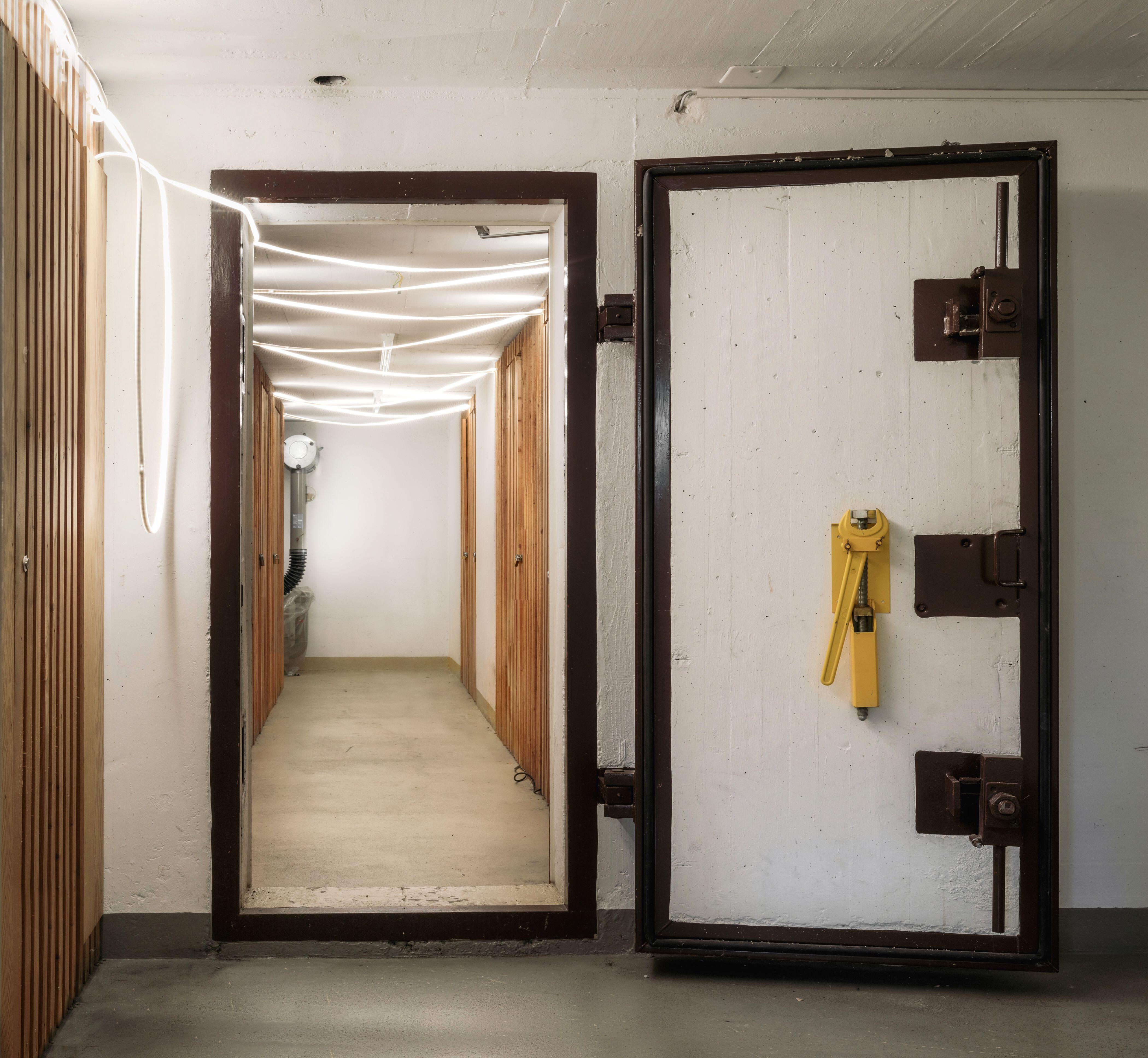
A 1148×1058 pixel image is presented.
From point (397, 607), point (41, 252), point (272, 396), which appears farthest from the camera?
point (397, 607)

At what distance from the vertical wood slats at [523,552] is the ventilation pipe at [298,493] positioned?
3.35 meters

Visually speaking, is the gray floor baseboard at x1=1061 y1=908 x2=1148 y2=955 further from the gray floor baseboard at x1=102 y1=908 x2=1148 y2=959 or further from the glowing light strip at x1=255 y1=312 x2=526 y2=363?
the glowing light strip at x1=255 y1=312 x2=526 y2=363

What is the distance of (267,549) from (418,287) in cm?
239

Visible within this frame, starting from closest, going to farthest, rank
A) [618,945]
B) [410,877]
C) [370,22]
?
[370,22]
[618,945]
[410,877]

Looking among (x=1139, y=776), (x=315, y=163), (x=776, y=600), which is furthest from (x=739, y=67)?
(x=1139, y=776)

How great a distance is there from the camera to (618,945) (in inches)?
92.2

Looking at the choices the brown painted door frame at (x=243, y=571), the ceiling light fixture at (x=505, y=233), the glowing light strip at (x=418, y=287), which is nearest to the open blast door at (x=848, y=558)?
the brown painted door frame at (x=243, y=571)

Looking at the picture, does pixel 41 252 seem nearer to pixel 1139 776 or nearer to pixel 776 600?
pixel 776 600

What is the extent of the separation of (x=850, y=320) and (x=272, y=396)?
4.90 meters

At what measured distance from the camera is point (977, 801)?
213cm

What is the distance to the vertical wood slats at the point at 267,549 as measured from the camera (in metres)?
4.96

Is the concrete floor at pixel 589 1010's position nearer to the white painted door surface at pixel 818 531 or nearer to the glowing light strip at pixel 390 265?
the white painted door surface at pixel 818 531

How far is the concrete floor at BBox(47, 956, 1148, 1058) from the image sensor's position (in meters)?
1.90

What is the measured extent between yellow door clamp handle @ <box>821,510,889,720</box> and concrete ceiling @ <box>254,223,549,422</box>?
1.33 m
